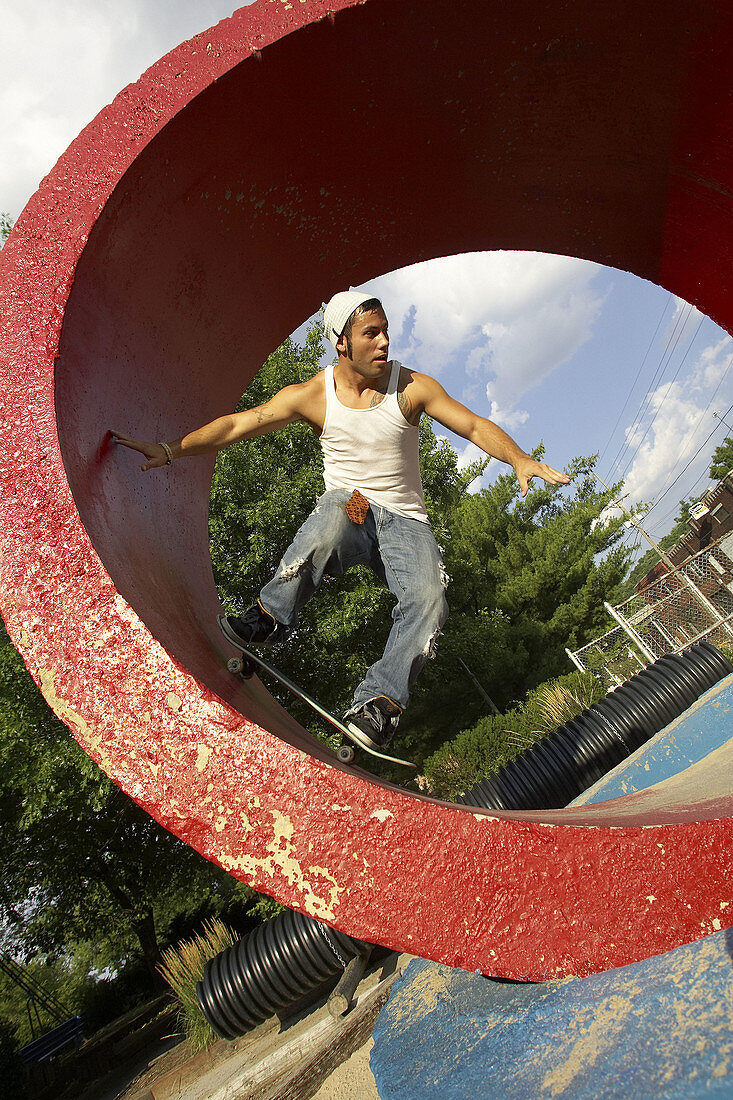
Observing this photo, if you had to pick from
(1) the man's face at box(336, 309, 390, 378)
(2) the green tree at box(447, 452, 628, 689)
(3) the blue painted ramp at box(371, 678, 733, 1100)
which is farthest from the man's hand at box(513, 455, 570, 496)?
(2) the green tree at box(447, 452, 628, 689)

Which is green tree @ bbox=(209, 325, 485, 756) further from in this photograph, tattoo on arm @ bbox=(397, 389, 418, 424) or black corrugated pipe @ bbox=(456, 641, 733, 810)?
tattoo on arm @ bbox=(397, 389, 418, 424)

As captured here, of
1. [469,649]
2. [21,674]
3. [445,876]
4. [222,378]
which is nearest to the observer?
[445,876]

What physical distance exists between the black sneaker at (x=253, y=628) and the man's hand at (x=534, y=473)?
113 cm

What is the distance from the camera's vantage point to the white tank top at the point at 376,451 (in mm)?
2727

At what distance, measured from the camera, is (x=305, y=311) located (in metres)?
3.68

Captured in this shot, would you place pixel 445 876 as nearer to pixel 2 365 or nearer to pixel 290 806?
pixel 290 806

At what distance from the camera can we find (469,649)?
54.3ft

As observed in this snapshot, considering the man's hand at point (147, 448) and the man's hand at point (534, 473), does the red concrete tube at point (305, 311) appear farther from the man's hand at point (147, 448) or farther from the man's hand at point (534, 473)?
the man's hand at point (534, 473)

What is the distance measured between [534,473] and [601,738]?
453 cm

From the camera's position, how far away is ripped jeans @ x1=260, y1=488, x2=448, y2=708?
2.44 m

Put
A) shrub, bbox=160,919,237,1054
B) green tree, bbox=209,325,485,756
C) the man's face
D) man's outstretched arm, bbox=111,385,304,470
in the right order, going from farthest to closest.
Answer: green tree, bbox=209,325,485,756 → shrub, bbox=160,919,237,1054 → the man's face → man's outstretched arm, bbox=111,385,304,470

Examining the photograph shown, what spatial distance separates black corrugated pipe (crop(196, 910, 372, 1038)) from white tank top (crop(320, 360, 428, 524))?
472cm

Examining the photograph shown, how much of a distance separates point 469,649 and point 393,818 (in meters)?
15.3

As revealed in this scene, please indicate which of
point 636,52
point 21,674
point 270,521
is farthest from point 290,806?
point 21,674
